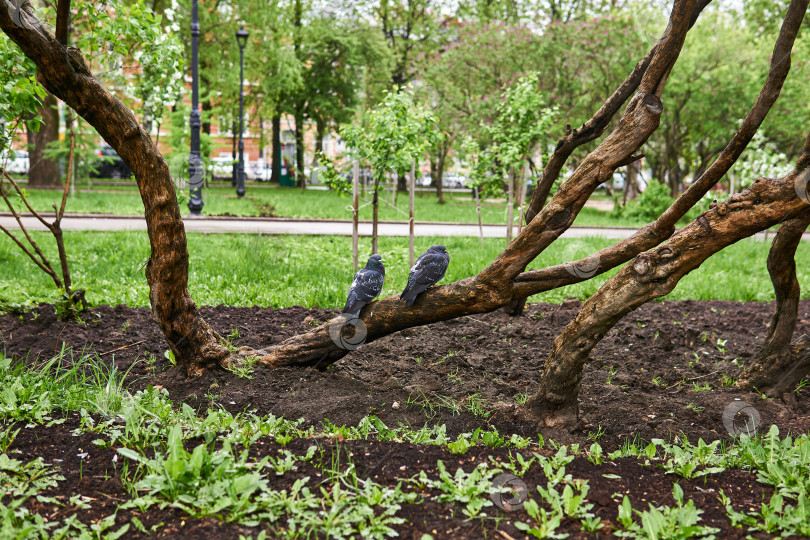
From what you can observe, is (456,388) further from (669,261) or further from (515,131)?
(515,131)

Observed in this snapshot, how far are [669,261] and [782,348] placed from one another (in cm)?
165

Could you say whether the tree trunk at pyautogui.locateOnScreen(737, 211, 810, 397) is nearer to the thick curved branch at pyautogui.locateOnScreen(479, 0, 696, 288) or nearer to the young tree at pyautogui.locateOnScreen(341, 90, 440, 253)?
the thick curved branch at pyautogui.locateOnScreen(479, 0, 696, 288)

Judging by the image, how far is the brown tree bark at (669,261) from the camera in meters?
3.21

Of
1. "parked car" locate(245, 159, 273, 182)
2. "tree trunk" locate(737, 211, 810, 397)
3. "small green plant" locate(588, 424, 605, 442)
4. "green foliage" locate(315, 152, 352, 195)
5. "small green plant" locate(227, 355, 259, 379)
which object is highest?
"parked car" locate(245, 159, 273, 182)

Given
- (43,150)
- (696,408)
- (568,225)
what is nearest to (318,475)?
(568,225)

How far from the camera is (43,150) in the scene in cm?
1714

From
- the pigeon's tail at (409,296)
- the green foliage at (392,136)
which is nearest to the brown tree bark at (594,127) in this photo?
the pigeon's tail at (409,296)

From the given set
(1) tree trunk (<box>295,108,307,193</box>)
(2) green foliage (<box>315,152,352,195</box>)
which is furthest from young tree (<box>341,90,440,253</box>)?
(1) tree trunk (<box>295,108,307,193</box>)

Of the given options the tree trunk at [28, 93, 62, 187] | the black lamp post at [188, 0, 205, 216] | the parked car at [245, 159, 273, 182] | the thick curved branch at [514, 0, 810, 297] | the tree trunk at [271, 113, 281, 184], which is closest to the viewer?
the thick curved branch at [514, 0, 810, 297]

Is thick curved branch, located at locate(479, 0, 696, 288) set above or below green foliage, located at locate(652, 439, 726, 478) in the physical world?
above

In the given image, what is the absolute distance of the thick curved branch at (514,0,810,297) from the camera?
341cm

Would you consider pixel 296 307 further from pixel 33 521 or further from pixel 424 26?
pixel 424 26

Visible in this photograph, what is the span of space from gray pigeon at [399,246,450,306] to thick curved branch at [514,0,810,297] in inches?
19.7

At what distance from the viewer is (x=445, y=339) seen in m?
5.33
